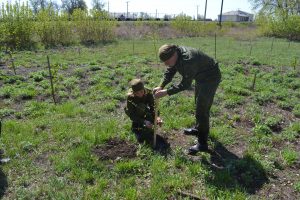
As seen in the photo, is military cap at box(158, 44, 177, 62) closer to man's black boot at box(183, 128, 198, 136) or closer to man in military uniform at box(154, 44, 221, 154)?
man in military uniform at box(154, 44, 221, 154)

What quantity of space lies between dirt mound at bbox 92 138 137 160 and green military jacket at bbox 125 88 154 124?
1.68 feet

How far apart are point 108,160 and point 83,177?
59cm

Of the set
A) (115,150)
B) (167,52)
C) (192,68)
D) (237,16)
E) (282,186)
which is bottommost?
(282,186)

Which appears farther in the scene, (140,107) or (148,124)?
(140,107)

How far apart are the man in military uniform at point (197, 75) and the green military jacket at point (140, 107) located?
0.59m

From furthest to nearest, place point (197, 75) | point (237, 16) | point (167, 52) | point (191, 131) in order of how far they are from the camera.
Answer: point (237, 16)
point (191, 131)
point (197, 75)
point (167, 52)

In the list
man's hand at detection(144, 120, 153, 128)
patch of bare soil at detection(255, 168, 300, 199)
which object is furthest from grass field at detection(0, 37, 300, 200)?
man's hand at detection(144, 120, 153, 128)

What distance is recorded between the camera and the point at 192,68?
4445 mm

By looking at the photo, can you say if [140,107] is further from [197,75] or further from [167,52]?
[167,52]

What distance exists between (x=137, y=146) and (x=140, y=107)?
2.35 ft

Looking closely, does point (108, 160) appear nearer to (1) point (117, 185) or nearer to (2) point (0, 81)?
(1) point (117, 185)

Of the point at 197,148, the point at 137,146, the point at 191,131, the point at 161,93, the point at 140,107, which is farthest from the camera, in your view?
the point at 191,131

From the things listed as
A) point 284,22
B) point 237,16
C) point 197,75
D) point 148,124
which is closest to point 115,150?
point 148,124

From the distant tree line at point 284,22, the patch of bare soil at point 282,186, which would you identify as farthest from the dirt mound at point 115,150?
the distant tree line at point 284,22
